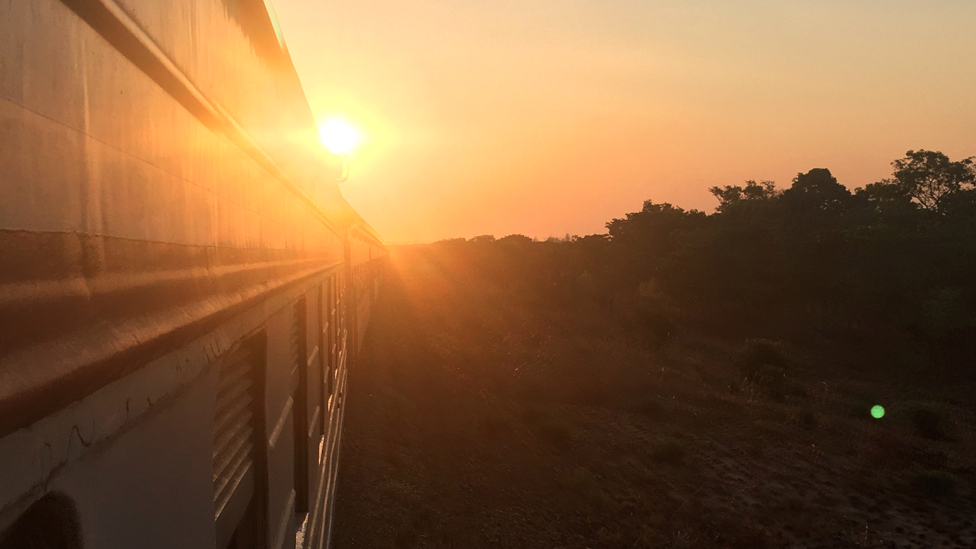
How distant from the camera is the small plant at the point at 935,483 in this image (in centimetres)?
1150

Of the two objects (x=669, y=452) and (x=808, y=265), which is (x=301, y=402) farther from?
(x=808, y=265)

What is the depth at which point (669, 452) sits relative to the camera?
39.6 ft

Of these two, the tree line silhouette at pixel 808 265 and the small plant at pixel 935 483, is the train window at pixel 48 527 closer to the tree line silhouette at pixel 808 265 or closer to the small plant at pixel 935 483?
the small plant at pixel 935 483

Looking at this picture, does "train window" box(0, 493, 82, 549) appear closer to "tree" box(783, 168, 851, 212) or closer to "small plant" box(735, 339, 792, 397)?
"small plant" box(735, 339, 792, 397)

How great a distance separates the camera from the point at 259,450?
2.26 metres

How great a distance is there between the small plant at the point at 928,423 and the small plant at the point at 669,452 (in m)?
7.81

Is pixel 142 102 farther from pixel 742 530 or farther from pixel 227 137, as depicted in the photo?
pixel 742 530

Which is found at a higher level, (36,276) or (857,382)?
(36,276)

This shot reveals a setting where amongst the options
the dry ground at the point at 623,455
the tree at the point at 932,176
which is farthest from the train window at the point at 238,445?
the tree at the point at 932,176

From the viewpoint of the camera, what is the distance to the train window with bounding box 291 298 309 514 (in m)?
3.74

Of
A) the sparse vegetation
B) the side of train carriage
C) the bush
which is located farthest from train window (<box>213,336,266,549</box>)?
the bush

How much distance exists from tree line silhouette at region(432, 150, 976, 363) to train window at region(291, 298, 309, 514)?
23028 mm

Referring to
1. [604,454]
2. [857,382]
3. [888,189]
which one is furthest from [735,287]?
[604,454]

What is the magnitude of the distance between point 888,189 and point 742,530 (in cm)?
3895
